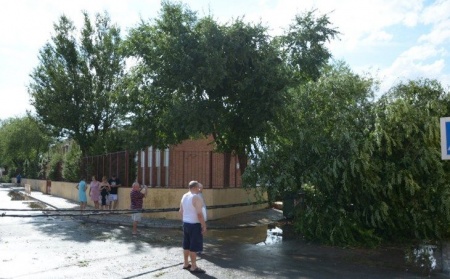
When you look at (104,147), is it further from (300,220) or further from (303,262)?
(303,262)

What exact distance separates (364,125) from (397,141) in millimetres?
1028

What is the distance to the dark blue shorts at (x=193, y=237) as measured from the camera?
28.2 ft

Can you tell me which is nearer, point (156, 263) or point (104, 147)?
point (156, 263)

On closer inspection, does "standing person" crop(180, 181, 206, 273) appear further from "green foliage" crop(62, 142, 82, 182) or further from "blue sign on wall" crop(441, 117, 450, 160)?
"green foliage" crop(62, 142, 82, 182)

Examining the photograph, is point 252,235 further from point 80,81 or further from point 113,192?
point 80,81

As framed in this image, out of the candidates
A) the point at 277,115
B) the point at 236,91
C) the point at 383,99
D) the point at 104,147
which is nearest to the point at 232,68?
the point at 236,91

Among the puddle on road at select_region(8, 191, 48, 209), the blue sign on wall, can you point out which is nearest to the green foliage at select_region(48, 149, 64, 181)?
the puddle on road at select_region(8, 191, 48, 209)

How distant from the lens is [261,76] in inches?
620

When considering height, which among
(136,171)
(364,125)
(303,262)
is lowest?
(303,262)

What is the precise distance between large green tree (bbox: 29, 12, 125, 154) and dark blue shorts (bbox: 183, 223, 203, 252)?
1926cm

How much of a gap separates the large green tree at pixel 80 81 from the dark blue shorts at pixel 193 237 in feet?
63.2

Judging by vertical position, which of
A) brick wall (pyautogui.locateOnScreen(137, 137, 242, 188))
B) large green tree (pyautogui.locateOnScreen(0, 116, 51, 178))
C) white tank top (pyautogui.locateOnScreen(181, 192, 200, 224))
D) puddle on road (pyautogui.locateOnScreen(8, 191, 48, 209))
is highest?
large green tree (pyautogui.locateOnScreen(0, 116, 51, 178))

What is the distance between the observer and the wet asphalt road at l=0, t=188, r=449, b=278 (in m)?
8.36

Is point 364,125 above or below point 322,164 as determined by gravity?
above
